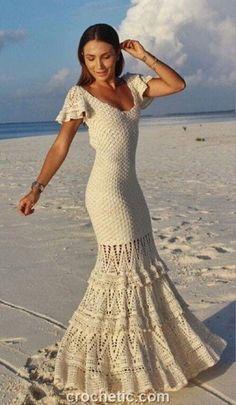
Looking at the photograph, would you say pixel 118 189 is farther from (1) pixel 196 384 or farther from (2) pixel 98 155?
(1) pixel 196 384

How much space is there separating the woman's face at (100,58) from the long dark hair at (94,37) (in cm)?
2

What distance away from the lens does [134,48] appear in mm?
3561

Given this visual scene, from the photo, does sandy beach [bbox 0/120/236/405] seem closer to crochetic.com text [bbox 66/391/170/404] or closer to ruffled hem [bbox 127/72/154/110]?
crochetic.com text [bbox 66/391/170/404]

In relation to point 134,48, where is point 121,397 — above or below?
below

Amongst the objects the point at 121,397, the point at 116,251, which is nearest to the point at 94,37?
the point at 116,251

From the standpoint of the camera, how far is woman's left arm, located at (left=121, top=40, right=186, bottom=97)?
3525 mm

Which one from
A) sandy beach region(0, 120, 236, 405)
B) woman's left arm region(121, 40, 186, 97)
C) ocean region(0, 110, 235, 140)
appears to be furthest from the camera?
ocean region(0, 110, 235, 140)

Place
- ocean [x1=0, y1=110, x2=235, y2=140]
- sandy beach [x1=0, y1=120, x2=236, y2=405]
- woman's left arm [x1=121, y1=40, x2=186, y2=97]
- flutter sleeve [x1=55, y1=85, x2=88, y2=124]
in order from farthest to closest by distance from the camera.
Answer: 1. ocean [x1=0, y1=110, x2=235, y2=140]
2. sandy beach [x1=0, y1=120, x2=236, y2=405]
3. woman's left arm [x1=121, y1=40, x2=186, y2=97]
4. flutter sleeve [x1=55, y1=85, x2=88, y2=124]

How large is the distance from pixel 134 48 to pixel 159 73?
0.20 meters

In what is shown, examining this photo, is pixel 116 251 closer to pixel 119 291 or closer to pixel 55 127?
pixel 119 291

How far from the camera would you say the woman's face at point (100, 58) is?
3.38 metres

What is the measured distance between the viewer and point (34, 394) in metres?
3.71

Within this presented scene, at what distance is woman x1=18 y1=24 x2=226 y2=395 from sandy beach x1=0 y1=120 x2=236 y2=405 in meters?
0.30

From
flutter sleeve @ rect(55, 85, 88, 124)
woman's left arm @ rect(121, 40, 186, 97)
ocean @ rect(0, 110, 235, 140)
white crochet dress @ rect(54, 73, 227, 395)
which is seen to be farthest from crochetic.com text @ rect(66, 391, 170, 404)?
ocean @ rect(0, 110, 235, 140)
